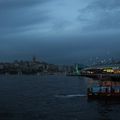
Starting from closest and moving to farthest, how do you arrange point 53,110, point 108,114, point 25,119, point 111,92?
point 25,119
point 108,114
point 53,110
point 111,92

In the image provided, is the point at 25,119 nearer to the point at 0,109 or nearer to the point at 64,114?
the point at 64,114

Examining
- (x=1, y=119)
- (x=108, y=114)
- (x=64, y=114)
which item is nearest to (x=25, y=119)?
(x=1, y=119)

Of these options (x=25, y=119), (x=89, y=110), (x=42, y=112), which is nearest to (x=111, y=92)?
(x=89, y=110)

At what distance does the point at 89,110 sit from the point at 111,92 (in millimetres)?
14324

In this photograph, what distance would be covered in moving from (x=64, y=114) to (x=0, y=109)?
11.0 m

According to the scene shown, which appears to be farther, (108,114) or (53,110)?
(53,110)

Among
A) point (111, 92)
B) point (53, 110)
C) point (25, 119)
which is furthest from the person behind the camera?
point (111, 92)

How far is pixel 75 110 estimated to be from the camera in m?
68.3

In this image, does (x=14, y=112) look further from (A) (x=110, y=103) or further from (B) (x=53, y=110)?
(A) (x=110, y=103)

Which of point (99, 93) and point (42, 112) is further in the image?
point (99, 93)

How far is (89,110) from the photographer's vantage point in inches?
2704

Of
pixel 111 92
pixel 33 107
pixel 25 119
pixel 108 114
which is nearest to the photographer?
pixel 25 119

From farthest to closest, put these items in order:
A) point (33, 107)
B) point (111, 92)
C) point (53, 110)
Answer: point (111, 92), point (33, 107), point (53, 110)

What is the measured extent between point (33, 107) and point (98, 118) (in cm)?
1595
